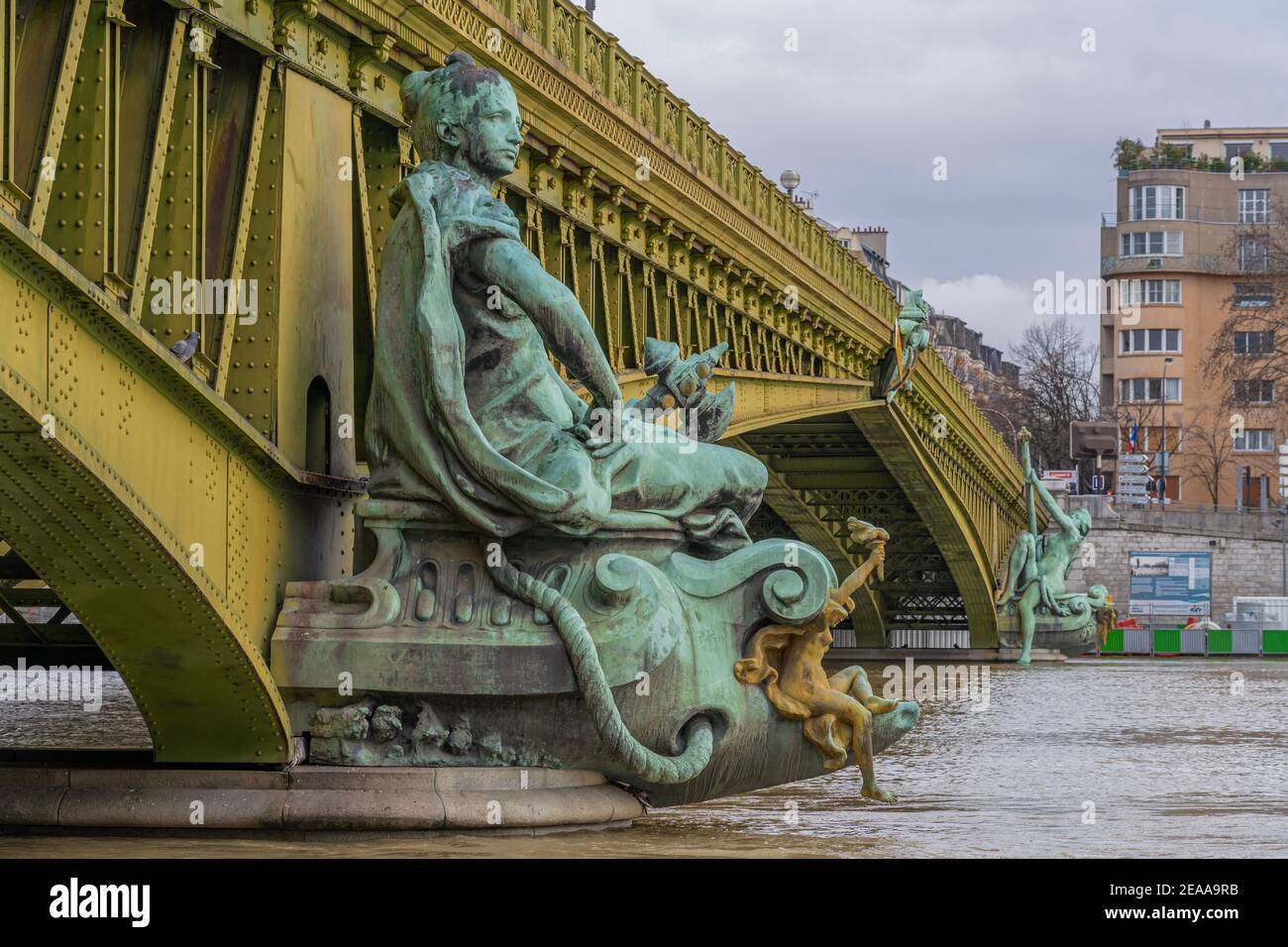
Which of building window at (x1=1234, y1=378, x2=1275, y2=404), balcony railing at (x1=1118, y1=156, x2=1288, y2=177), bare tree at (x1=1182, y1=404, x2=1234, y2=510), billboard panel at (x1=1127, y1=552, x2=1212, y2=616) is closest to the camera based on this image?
building window at (x1=1234, y1=378, x2=1275, y2=404)

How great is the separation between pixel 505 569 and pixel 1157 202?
9844cm

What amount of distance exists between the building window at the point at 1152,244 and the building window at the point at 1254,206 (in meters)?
3.98

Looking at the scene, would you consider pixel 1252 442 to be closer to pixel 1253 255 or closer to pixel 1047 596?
pixel 1253 255

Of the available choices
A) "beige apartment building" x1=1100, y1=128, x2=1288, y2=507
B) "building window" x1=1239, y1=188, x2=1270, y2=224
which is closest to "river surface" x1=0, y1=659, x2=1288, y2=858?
"beige apartment building" x1=1100, y1=128, x2=1288, y2=507

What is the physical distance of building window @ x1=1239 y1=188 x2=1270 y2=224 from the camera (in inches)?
4277

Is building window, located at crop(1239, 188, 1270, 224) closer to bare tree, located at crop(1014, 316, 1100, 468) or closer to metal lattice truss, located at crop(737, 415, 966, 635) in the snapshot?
bare tree, located at crop(1014, 316, 1100, 468)

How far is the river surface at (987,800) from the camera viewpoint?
1086 cm

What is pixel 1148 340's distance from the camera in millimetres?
107000

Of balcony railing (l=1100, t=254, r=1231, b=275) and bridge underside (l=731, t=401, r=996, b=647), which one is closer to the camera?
bridge underside (l=731, t=401, r=996, b=647)

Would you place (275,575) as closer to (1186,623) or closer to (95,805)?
(95,805)

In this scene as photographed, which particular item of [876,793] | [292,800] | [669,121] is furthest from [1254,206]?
[292,800]

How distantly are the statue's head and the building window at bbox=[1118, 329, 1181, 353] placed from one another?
96623 millimetres

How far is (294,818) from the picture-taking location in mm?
11031

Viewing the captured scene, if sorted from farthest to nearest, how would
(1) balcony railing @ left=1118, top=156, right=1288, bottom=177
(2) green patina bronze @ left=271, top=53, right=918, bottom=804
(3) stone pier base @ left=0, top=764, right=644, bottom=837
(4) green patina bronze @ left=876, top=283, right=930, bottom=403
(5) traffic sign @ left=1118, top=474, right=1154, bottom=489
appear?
(1) balcony railing @ left=1118, top=156, right=1288, bottom=177, (5) traffic sign @ left=1118, top=474, right=1154, bottom=489, (4) green patina bronze @ left=876, top=283, right=930, bottom=403, (2) green patina bronze @ left=271, top=53, right=918, bottom=804, (3) stone pier base @ left=0, top=764, right=644, bottom=837
